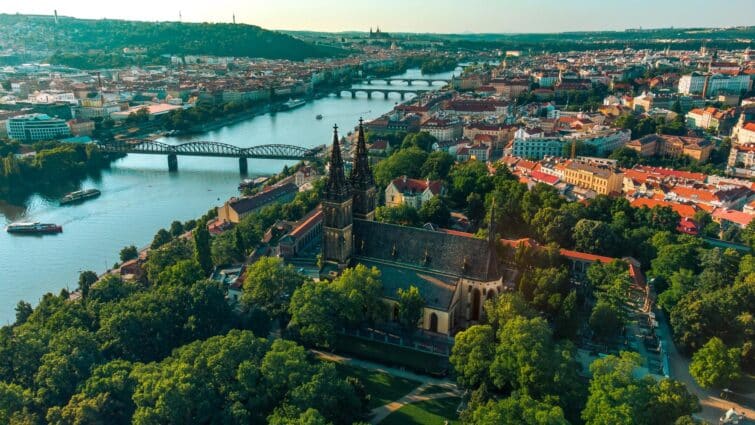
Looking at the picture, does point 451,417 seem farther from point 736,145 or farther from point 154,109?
point 154,109

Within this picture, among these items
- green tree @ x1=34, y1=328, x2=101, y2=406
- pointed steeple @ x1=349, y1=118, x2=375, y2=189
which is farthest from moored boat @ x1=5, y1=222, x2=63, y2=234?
pointed steeple @ x1=349, y1=118, x2=375, y2=189

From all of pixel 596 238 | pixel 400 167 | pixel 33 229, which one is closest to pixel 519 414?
pixel 596 238

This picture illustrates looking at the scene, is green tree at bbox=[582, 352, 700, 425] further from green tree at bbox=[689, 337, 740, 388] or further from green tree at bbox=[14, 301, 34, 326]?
green tree at bbox=[14, 301, 34, 326]

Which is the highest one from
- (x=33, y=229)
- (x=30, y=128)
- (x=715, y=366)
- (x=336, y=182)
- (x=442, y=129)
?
(x=336, y=182)

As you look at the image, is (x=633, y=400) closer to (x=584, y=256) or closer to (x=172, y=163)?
(x=584, y=256)

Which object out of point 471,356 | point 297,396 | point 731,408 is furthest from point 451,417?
point 731,408

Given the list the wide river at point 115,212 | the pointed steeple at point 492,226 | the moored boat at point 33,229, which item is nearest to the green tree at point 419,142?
the wide river at point 115,212
